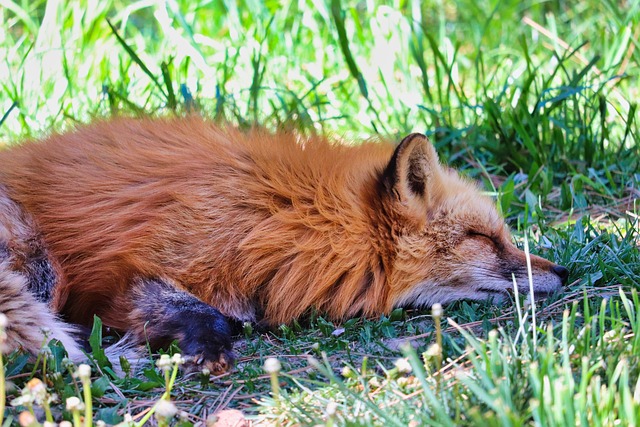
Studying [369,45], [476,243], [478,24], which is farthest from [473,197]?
[478,24]

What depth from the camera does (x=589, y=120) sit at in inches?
191

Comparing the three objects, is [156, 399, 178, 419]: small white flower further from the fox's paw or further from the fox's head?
the fox's head

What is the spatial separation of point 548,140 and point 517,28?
10.4 ft

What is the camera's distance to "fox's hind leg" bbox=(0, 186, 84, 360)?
8.14 feet

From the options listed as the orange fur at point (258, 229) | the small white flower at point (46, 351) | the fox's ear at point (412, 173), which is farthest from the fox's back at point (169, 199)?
the small white flower at point (46, 351)

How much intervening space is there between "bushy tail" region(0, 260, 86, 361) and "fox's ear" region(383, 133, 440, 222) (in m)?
1.38

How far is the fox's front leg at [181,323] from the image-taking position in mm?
2600

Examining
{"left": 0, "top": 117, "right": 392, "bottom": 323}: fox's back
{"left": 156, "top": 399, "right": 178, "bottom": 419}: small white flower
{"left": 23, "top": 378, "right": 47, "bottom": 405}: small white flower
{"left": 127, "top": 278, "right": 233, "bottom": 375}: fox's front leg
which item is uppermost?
{"left": 0, "top": 117, "right": 392, "bottom": 323}: fox's back

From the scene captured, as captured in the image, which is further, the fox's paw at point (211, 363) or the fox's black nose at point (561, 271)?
the fox's black nose at point (561, 271)

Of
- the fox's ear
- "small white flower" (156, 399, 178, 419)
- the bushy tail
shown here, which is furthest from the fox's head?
"small white flower" (156, 399, 178, 419)

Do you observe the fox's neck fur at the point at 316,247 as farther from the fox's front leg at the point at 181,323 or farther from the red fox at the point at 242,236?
the fox's front leg at the point at 181,323

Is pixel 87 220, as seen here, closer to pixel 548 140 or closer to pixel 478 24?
pixel 548 140

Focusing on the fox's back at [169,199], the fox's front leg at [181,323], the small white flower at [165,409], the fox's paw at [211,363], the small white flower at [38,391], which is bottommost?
the fox's paw at [211,363]

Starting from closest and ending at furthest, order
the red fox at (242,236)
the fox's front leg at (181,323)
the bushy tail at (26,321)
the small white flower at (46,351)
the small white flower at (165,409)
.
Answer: the small white flower at (165,409) → the small white flower at (46,351) → the bushy tail at (26,321) → the fox's front leg at (181,323) → the red fox at (242,236)
